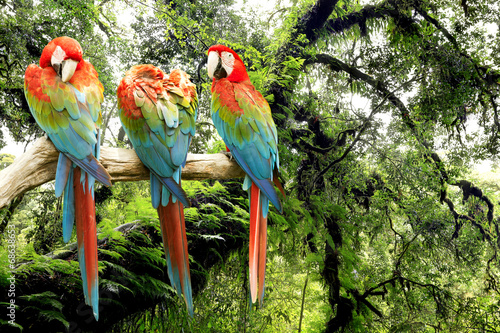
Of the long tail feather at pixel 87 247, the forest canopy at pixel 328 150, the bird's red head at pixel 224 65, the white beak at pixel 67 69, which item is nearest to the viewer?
the long tail feather at pixel 87 247

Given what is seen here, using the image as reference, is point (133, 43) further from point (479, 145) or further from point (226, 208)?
point (479, 145)

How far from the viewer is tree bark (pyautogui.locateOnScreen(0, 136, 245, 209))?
3.52 feet

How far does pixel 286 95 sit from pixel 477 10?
7.55ft

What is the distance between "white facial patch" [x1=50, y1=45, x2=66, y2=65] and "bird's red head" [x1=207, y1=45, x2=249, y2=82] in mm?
692

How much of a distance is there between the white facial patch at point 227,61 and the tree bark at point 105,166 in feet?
1.58

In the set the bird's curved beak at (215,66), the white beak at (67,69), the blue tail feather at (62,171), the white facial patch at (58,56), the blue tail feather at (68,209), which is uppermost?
the bird's curved beak at (215,66)

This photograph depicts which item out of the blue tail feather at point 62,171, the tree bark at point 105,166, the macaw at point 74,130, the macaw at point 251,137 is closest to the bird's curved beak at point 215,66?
the macaw at point 251,137

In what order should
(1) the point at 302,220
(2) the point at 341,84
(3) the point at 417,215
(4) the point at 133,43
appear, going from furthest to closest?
(2) the point at 341,84 < (4) the point at 133,43 < (3) the point at 417,215 < (1) the point at 302,220

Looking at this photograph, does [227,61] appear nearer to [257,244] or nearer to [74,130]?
[74,130]

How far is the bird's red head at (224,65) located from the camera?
159cm

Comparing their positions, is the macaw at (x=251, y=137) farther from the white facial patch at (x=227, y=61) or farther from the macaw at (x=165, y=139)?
the macaw at (x=165, y=139)

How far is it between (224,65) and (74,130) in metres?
0.84

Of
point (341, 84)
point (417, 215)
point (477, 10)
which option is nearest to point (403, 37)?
point (477, 10)

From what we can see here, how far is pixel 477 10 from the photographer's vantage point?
317 centimetres
